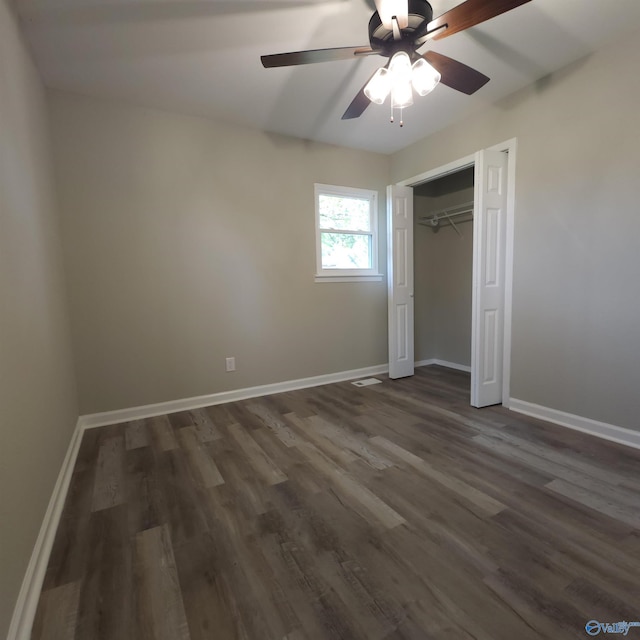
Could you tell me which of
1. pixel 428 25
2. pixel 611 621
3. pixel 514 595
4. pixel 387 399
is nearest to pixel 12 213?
pixel 428 25

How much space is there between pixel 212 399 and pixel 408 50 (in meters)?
3.01

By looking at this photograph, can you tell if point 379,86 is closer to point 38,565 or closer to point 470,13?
point 470,13

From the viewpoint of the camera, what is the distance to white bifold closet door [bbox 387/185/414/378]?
12.6ft

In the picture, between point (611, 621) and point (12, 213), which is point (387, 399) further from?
point (12, 213)

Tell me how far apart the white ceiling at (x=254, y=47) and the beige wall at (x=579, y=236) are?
23cm

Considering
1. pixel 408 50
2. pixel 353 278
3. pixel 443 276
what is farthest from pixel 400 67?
pixel 443 276

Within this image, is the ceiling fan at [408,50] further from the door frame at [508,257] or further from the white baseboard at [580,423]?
the white baseboard at [580,423]

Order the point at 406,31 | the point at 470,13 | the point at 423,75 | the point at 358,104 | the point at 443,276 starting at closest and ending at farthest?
the point at 470,13 → the point at 406,31 → the point at 423,75 → the point at 358,104 → the point at 443,276

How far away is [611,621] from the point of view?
108 cm

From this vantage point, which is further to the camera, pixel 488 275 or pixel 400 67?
pixel 488 275

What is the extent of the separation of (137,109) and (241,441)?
2.83m

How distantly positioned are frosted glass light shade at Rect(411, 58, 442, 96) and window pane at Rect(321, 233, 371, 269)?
207 centimetres

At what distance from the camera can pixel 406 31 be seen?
161 cm

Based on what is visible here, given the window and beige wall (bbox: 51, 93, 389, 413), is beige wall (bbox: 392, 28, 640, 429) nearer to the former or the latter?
the window
